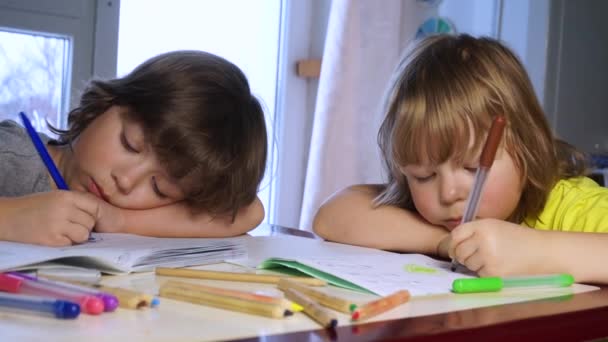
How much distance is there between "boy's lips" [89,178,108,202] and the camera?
944 mm

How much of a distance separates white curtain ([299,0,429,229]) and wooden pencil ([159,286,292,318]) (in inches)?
47.9

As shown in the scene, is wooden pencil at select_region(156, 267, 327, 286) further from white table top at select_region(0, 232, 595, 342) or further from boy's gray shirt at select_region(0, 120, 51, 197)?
boy's gray shirt at select_region(0, 120, 51, 197)

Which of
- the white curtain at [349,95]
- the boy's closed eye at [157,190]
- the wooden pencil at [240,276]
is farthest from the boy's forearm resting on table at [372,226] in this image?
the white curtain at [349,95]

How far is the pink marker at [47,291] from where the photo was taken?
42 cm

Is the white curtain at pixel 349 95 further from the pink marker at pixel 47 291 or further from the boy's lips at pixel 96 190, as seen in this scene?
the pink marker at pixel 47 291

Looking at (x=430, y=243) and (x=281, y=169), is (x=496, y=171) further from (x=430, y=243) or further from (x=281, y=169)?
(x=281, y=169)

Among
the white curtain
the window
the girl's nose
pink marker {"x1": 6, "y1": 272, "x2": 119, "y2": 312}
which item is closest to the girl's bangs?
the girl's nose

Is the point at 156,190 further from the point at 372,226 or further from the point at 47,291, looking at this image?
the point at 47,291

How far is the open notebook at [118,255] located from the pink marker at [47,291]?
0.23 ft

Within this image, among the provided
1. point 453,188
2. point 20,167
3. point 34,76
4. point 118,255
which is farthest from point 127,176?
point 34,76

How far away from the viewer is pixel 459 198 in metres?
0.82

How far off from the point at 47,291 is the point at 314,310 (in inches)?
6.8

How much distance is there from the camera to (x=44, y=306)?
40 centimetres

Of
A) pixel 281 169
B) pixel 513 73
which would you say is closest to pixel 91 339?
pixel 513 73
